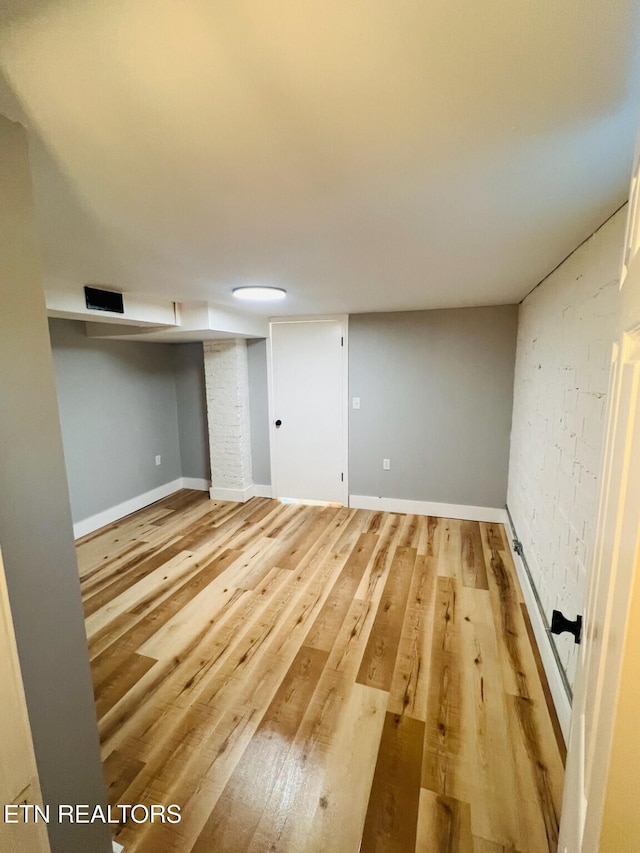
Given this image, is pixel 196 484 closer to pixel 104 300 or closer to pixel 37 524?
pixel 104 300

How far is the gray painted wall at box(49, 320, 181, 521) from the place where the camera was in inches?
131

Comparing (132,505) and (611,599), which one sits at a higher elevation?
(611,599)

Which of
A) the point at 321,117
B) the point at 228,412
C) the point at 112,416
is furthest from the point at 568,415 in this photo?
the point at 112,416

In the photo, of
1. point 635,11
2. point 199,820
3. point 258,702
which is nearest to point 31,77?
point 635,11

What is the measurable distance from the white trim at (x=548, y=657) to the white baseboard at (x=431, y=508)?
0.96 m

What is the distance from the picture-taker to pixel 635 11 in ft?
1.75

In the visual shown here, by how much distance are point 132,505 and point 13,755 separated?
12.5 ft

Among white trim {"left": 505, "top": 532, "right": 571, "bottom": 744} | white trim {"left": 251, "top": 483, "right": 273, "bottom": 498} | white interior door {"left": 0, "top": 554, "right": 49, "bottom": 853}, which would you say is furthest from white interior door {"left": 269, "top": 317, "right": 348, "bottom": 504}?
white interior door {"left": 0, "top": 554, "right": 49, "bottom": 853}

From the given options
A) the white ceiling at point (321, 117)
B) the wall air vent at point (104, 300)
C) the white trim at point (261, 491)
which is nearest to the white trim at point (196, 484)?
the white trim at point (261, 491)

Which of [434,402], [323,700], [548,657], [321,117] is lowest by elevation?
[323,700]

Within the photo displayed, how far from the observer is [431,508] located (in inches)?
149

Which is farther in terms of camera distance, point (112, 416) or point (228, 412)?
point (228, 412)

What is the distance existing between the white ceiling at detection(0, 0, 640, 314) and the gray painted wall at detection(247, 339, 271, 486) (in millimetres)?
2561

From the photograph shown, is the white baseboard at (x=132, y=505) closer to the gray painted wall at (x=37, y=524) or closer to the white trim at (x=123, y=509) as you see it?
the white trim at (x=123, y=509)
